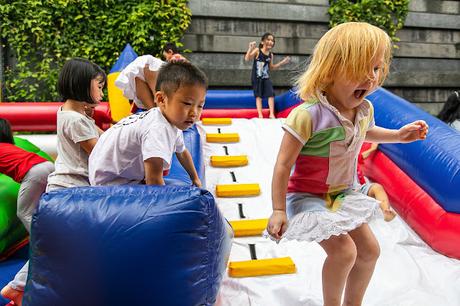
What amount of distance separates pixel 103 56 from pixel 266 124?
115 inches

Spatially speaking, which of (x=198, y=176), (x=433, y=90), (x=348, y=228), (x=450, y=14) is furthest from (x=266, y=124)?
(x=450, y=14)

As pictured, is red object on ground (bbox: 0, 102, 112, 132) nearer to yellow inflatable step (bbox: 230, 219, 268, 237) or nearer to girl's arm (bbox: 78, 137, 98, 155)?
girl's arm (bbox: 78, 137, 98, 155)

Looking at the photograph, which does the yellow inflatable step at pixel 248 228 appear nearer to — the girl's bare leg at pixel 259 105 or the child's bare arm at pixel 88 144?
the child's bare arm at pixel 88 144

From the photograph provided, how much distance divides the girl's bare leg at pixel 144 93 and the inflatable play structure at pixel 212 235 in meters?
0.41

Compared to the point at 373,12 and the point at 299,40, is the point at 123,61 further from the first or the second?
the point at 373,12

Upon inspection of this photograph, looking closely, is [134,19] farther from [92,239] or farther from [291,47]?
[92,239]

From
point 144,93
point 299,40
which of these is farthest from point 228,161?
point 299,40

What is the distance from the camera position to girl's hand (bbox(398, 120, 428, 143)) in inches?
55.0

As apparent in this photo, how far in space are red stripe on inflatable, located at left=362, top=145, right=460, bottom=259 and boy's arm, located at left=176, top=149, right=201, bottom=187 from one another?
4.24 feet

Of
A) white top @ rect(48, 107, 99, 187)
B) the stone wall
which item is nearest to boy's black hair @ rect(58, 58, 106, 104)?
white top @ rect(48, 107, 99, 187)

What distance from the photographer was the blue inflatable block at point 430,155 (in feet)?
6.82

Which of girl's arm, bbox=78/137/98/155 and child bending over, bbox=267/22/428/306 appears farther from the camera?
girl's arm, bbox=78/137/98/155

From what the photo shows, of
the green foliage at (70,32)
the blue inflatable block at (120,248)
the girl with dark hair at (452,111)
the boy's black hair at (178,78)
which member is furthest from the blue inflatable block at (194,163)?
the green foliage at (70,32)

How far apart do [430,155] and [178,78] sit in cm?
156
